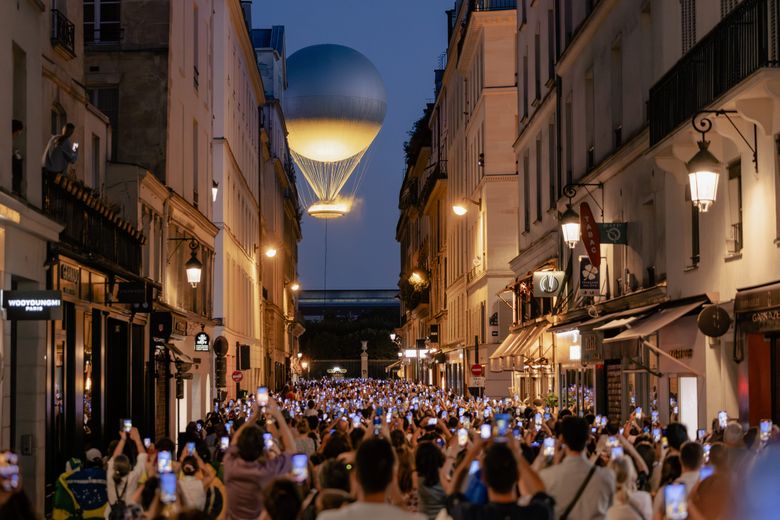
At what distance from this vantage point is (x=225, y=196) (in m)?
59.6

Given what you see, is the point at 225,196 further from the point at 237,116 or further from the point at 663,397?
the point at 663,397

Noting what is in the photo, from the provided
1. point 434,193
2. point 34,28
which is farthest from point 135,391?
point 434,193

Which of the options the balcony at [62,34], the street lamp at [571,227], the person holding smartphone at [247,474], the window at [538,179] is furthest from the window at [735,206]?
the window at [538,179]

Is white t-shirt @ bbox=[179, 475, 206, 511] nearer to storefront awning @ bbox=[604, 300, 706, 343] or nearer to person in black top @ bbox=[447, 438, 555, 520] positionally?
person in black top @ bbox=[447, 438, 555, 520]

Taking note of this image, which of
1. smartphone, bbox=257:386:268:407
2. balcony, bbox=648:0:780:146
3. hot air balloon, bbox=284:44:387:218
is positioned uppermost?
hot air balloon, bbox=284:44:387:218

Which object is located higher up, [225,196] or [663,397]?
[225,196]

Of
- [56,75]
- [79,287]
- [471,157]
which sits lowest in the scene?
[79,287]

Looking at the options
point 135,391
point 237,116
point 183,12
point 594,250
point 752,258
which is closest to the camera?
point 752,258

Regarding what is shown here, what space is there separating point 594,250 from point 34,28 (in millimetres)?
13624

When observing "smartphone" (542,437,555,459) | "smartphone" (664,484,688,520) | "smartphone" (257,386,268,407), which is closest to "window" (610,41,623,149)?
"smartphone" (257,386,268,407)

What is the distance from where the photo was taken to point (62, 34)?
27469 millimetres

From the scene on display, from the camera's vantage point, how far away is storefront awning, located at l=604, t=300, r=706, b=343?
79.5ft

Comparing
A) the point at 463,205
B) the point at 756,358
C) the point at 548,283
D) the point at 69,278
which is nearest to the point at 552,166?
the point at 548,283

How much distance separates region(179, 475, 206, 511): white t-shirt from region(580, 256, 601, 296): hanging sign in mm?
20329
